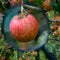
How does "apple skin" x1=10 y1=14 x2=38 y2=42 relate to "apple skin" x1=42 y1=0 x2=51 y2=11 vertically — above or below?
above

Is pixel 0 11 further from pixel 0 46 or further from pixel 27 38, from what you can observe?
pixel 27 38

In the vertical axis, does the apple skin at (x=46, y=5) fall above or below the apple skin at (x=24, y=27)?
below

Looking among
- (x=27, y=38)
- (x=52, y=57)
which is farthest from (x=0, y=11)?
(x=27, y=38)

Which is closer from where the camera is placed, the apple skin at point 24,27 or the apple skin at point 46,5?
the apple skin at point 24,27

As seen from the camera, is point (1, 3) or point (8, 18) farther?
point (1, 3)

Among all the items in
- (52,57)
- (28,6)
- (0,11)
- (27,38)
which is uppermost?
(28,6)

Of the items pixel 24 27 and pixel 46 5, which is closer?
pixel 24 27

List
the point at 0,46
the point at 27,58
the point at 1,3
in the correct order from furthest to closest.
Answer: the point at 0,46 < the point at 27,58 < the point at 1,3

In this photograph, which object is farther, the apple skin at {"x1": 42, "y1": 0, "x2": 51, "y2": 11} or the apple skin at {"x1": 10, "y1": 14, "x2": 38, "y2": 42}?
the apple skin at {"x1": 42, "y1": 0, "x2": 51, "y2": 11}
